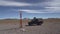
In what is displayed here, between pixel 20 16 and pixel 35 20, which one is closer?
pixel 20 16

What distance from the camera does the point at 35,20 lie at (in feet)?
103

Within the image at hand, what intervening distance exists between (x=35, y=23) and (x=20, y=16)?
8.92 metres

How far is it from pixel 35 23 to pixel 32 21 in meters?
0.77

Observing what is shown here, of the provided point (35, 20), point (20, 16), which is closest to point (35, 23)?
point (35, 20)

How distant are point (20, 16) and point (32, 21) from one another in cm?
866

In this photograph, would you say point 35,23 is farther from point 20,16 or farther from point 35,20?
point 20,16

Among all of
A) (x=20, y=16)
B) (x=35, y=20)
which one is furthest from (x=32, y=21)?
(x=20, y=16)

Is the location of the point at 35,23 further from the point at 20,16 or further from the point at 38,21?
the point at 20,16

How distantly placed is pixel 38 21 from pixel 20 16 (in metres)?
9.67

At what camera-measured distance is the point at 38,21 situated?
31.9 meters

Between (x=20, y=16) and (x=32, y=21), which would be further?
(x=32, y=21)

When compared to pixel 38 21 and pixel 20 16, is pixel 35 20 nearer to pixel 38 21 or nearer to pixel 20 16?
pixel 38 21

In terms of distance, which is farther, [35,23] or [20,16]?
[35,23]

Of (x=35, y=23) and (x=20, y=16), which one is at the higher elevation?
(x=20, y=16)
